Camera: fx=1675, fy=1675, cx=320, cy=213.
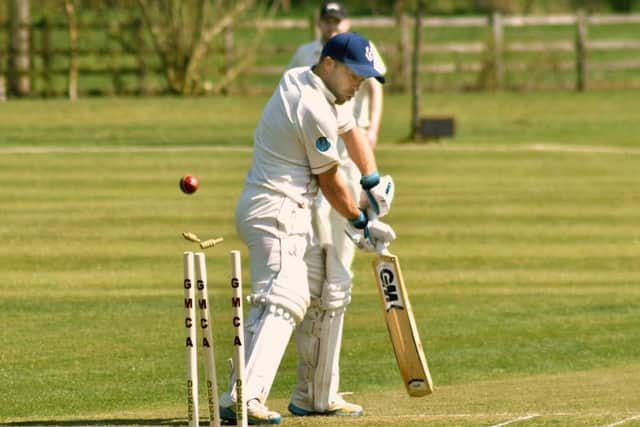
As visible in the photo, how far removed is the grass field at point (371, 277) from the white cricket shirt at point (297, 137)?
1180 millimetres

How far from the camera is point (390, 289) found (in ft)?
26.9

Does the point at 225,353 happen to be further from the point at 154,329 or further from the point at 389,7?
the point at 389,7

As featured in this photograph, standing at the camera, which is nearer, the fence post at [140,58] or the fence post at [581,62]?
the fence post at [140,58]

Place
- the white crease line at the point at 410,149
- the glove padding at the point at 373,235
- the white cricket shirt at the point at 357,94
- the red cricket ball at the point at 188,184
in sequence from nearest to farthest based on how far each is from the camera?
the red cricket ball at the point at 188,184 → the glove padding at the point at 373,235 → the white cricket shirt at the point at 357,94 → the white crease line at the point at 410,149

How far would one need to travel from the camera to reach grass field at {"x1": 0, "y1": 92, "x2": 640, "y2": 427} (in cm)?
952

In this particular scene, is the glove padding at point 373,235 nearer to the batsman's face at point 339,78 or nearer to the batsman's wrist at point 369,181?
the batsman's wrist at point 369,181

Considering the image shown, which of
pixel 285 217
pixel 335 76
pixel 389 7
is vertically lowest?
pixel 389 7

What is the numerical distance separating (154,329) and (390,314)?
12.0ft

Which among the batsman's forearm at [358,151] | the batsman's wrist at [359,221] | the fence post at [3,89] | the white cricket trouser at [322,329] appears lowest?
the fence post at [3,89]

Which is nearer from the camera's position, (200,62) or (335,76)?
(335,76)

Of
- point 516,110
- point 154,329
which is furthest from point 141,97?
point 154,329

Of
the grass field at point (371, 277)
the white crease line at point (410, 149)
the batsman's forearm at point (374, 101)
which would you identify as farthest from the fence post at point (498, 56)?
the batsman's forearm at point (374, 101)

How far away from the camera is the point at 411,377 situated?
27.2 feet

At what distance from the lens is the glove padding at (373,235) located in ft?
27.2
